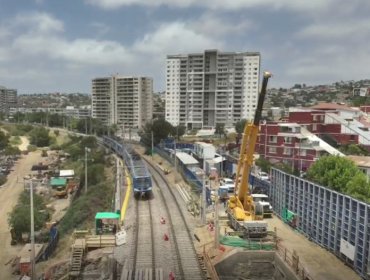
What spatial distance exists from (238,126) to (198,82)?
3453cm

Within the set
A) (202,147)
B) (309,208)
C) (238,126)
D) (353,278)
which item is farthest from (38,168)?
(353,278)

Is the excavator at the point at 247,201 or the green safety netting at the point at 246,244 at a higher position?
the excavator at the point at 247,201

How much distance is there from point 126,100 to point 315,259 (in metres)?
153

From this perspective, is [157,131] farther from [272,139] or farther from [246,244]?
[246,244]

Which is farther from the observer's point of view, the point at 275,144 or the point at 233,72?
the point at 233,72

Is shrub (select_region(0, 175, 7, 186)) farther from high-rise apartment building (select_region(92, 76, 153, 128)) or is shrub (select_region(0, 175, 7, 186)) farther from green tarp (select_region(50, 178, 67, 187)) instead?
high-rise apartment building (select_region(92, 76, 153, 128))

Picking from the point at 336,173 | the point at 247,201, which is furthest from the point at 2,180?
the point at 336,173

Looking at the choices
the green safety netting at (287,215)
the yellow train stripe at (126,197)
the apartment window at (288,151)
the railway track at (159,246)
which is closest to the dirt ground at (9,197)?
the yellow train stripe at (126,197)

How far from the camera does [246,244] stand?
2572 cm

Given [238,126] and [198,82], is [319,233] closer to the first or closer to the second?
[238,126]

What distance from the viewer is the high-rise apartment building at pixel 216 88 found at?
144 m

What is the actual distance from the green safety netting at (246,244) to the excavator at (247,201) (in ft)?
3.95

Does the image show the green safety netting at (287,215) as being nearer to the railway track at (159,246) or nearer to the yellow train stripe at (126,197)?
the railway track at (159,246)

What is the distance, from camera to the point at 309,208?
94.1 feet
